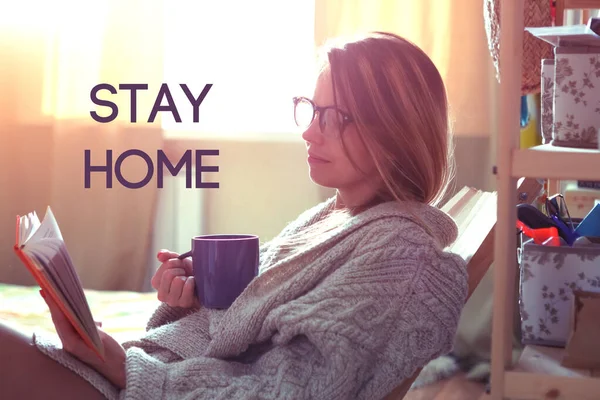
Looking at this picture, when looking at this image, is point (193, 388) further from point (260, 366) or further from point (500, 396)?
point (500, 396)

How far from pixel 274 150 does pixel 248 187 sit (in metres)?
0.14

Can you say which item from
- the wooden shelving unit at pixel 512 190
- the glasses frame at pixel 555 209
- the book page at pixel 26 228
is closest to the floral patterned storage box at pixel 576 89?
the wooden shelving unit at pixel 512 190

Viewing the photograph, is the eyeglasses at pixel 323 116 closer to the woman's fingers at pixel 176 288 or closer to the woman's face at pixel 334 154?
the woman's face at pixel 334 154

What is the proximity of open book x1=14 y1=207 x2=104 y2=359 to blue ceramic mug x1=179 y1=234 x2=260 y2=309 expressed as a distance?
0.17 metres

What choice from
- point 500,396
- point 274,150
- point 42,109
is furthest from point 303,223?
point 42,109

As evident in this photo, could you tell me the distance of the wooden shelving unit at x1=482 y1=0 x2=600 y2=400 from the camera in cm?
81

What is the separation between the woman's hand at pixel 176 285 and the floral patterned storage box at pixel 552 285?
1.46ft

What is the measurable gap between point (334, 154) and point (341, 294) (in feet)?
0.77

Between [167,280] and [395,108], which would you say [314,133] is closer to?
[395,108]

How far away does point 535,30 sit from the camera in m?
0.92

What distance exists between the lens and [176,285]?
1027mm

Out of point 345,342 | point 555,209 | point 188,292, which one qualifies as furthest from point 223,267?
point 555,209

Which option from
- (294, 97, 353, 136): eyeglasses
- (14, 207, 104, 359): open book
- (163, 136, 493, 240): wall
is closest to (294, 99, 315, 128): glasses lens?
(294, 97, 353, 136): eyeglasses

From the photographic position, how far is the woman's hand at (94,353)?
0.84 metres
